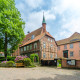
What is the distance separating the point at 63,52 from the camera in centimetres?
3662

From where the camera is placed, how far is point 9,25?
18984 millimetres

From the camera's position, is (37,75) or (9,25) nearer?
(37,75)

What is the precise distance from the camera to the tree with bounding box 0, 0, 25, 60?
754 inches

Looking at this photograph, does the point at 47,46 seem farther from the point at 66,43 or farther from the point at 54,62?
the point at 66,43

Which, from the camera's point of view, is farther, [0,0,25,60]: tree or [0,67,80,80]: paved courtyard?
[0,0,25,60]: tree

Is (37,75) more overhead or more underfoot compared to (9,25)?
more underfoot

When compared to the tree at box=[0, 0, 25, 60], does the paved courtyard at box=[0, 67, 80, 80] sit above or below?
below

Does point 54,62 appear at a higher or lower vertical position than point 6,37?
lower

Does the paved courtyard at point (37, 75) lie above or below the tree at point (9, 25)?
below

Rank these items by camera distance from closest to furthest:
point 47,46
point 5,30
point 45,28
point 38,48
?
point 5,30, point 38,48, point 47,46, point 45,28

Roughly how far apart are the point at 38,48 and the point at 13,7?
1341 cm

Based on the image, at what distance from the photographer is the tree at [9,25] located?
1916 centimetres

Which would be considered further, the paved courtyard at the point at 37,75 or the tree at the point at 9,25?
the tree at the point at 9,25

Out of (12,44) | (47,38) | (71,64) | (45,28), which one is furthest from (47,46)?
(71,64)
